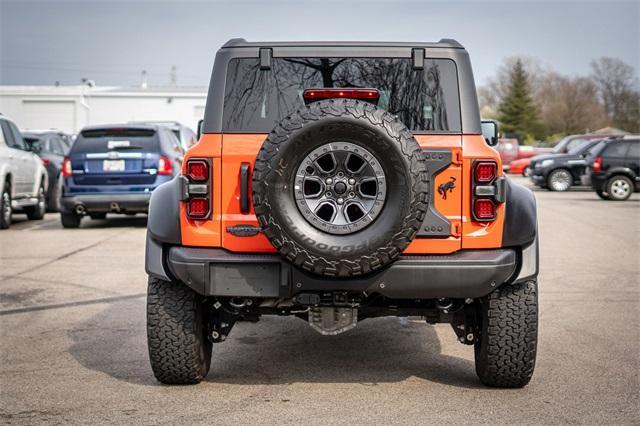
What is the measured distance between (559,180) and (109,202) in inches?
706

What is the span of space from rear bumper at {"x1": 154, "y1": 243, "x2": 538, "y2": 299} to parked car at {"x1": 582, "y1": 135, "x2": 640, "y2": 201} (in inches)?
810

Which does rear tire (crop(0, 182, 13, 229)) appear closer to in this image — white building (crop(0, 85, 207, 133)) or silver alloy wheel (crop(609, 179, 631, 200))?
silver alloy wheel (crop(609, 179, 631, 200))

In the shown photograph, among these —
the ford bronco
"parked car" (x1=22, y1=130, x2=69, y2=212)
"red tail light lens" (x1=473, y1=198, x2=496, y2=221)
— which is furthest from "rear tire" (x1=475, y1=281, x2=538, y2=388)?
"parked car" (x1=22, y1=130, x2=69, y2=212)

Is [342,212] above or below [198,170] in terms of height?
below

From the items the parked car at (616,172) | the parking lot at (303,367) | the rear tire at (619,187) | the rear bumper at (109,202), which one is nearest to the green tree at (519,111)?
the parked car at (616,172)

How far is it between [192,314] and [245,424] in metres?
0.94

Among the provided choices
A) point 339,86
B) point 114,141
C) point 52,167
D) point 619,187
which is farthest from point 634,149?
point 339,86

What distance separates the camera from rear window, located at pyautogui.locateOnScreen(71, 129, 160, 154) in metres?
15.7

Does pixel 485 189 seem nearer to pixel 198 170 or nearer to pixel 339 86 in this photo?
pixel 339 86

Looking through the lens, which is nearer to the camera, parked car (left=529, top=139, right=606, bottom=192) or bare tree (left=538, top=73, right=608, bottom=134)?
parked car (left=529, top=139, right=606, bottom=192)

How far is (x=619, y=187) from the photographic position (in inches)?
984

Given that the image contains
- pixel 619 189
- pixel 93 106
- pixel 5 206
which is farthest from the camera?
pixel 93 106

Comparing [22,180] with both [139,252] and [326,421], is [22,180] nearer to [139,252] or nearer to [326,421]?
[139,252]

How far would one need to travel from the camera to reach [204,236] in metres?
5.34
